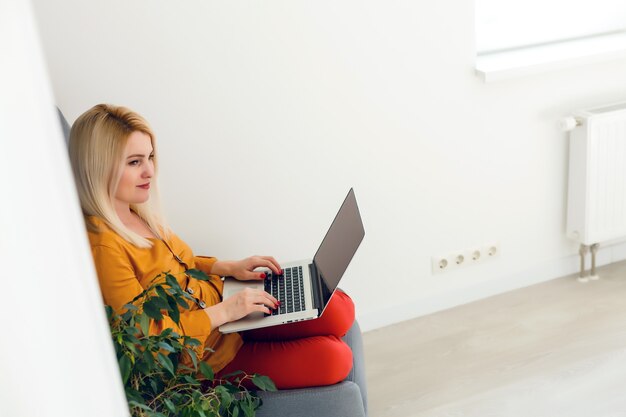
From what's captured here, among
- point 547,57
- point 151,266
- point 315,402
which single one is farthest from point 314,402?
point 547,57

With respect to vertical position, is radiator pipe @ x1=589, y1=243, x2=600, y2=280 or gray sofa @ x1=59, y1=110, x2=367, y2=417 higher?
gray sofa @ x1=59, y1=110, x2=367, y2=417

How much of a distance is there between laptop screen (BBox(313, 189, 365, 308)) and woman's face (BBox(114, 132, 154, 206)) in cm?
49

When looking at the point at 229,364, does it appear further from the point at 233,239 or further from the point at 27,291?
the point at 27,291

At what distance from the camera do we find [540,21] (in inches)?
102

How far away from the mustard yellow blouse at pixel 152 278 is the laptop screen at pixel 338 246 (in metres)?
0.27

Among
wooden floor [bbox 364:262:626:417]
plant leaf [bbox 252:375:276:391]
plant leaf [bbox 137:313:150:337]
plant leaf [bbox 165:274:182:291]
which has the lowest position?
wooden floor [bbox 364:262:626:417]

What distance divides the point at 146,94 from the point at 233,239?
52 centimetres

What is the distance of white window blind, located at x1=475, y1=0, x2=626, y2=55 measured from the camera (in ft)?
8.31

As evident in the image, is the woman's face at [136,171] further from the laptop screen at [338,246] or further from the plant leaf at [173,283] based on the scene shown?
the laptop screen at [338,246]

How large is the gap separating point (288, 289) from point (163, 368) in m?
0.47

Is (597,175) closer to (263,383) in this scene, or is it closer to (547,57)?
(547,57)

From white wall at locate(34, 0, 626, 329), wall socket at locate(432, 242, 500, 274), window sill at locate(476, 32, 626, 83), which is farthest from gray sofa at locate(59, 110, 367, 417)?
window sill at locate(476, 32, 626, 83)

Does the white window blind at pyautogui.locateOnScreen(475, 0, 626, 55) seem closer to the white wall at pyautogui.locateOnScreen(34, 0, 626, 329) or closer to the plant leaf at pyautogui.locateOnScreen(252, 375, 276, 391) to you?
the white wall at pyautogui.locateOnScreen(34, 0, 626, 329)

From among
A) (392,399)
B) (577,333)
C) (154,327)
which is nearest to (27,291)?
(154,327)
